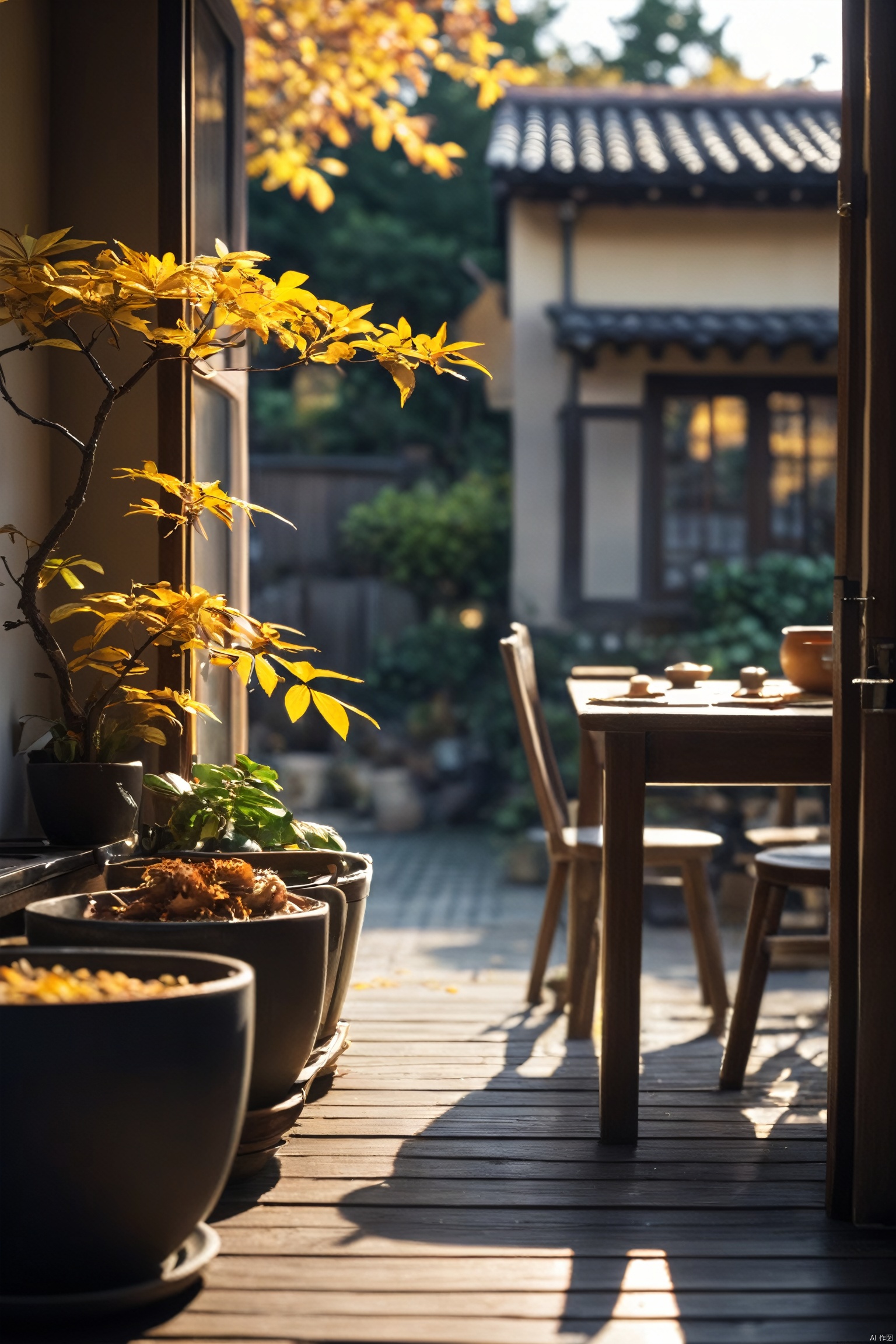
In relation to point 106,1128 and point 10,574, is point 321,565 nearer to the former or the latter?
point 10,574

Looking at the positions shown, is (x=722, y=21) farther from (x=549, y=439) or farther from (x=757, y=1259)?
(x=757, y=1259)

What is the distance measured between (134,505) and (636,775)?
1.26 m

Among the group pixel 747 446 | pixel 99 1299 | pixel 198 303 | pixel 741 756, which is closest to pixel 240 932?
pixel 99 1299

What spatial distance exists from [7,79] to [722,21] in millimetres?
16948

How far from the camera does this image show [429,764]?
10.0 meters

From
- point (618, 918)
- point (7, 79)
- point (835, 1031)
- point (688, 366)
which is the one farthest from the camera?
point (688, 366)

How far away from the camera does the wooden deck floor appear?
1.98 meters

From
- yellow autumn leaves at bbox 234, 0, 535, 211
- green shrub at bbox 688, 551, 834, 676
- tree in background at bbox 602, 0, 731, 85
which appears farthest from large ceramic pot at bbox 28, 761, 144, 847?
tree in background at bbox 602, 0, 731, 85

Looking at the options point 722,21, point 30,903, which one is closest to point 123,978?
point 30,903

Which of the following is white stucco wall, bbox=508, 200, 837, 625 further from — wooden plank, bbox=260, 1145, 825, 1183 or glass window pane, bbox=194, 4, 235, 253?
wooden plank, bbox=260, 1145, 825, 1183

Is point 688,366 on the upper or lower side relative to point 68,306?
upper

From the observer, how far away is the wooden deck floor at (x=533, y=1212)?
1976 mm

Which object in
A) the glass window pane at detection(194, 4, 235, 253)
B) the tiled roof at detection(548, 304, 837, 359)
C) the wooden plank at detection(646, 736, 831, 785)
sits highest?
the tiled roof at detection(548, 304, 837, 359)

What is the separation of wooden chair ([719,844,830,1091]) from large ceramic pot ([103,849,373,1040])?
2.98 feet
